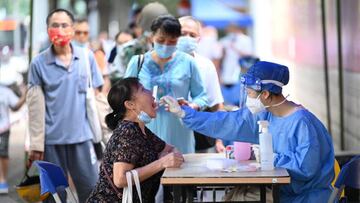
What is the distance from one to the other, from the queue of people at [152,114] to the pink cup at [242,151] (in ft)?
0.29

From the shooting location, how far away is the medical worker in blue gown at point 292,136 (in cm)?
570

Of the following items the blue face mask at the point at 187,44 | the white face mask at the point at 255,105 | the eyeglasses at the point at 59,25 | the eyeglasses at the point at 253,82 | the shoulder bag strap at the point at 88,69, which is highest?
the eyeglasses at the point at 59,25

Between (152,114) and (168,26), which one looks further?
(168,26)

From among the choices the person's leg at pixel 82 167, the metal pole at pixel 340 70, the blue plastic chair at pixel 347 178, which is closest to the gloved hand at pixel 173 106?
the blue plastic chair at pixel 347 178

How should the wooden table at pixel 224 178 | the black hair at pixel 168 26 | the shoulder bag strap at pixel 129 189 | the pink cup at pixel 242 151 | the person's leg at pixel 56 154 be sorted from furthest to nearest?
the person's leg at pixel 56 154, the black hair at pixel 168 26, the pink cup at pixel 242 151, the shoulder bag strap at pixel 129 189, the wooden table at pixel 224 178

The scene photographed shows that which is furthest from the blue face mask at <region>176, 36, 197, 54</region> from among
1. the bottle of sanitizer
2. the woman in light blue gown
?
the bottle of sanitizer

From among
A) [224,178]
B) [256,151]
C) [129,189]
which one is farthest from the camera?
[256,151]

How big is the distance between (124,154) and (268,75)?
1.06 meters

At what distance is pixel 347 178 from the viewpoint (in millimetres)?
5906

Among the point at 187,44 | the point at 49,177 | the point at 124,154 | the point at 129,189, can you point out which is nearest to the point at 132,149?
the point at 124,154

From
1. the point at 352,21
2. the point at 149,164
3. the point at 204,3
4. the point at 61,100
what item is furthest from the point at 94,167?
the point at 204,3

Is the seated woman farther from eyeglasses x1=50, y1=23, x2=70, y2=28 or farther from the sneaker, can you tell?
the sneaker

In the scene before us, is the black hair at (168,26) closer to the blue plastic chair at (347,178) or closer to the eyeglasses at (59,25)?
the eyeglasses at (59,25)

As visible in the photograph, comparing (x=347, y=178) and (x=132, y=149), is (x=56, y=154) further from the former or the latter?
(x=347, y=178)
